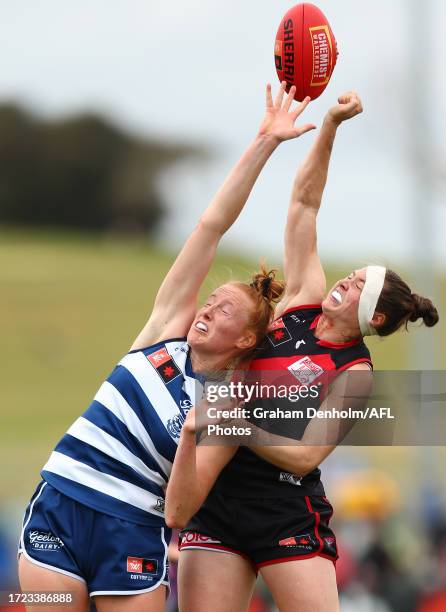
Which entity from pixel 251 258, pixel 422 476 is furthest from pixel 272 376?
pixel 251 258

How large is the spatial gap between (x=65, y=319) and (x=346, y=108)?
124ft

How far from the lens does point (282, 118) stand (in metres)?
5.55

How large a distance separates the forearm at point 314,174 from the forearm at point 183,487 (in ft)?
4.94

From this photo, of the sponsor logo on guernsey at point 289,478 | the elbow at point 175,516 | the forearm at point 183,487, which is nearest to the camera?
the forearm at point 183,487

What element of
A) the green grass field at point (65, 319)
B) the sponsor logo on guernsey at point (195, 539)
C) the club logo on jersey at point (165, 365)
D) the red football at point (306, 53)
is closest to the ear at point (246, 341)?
the club logo on jersey at point (165, 365)

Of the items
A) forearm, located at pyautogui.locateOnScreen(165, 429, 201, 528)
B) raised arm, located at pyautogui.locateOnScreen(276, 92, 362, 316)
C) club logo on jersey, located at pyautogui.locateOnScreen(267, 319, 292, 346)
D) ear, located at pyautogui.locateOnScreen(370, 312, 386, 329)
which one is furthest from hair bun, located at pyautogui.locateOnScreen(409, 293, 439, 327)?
forearm, located at pyautogui.locateOnScreen(165, 429, 201, 528)

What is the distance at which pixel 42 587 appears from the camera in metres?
4.98

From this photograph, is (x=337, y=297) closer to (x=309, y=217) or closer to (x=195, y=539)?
(x=309, y=217)

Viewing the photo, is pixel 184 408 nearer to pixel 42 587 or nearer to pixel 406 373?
pixel 42 587

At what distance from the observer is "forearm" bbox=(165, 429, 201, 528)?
15.7 feet

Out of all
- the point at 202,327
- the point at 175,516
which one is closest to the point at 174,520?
the point at 175,516

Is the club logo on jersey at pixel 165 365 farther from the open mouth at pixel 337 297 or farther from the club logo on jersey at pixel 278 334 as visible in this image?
the open mouth at pixel 337 297

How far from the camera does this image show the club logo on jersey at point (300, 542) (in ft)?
17.4

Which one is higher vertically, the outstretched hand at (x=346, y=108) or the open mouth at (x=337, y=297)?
the outstretched hand at (x=346, y=108)
